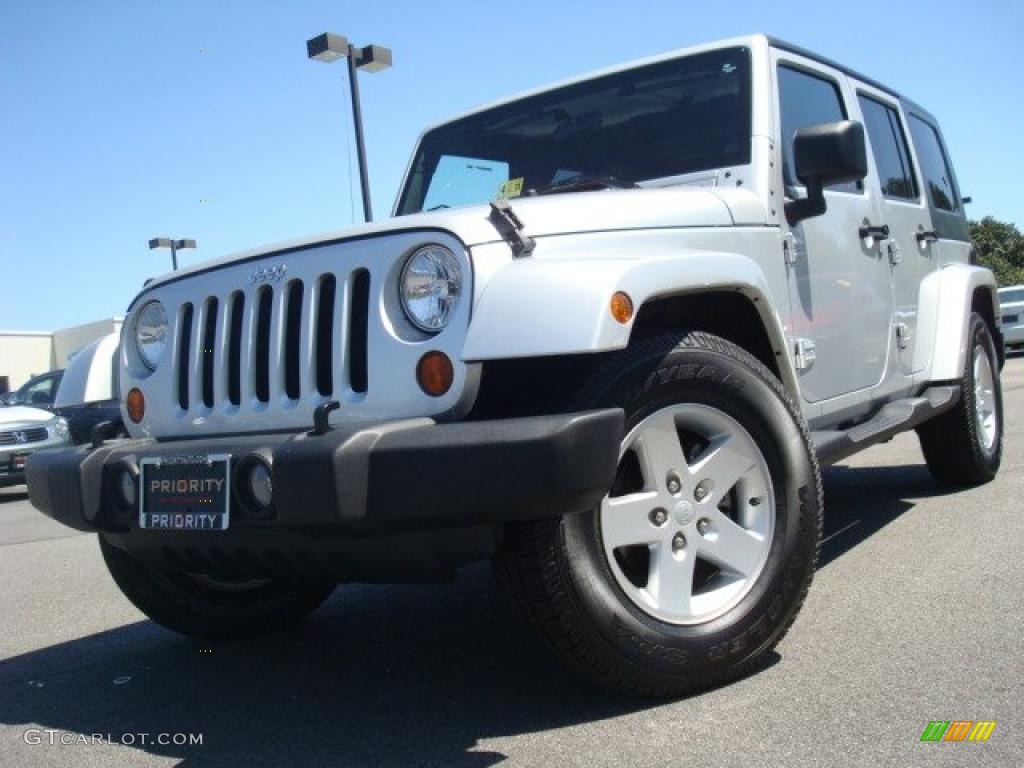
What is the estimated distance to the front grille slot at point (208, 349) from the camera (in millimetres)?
3203

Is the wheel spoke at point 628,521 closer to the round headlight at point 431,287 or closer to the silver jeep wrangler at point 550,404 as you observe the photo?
the silver jeep wrangler at point 550,404

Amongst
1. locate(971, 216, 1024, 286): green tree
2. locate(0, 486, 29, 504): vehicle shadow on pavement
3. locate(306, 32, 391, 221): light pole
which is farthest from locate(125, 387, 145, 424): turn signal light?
locate(971, 216, 1024, 286): green tree

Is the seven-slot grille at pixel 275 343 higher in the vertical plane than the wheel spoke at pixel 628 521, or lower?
higher

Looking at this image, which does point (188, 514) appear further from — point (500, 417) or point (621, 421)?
point (621, 421)

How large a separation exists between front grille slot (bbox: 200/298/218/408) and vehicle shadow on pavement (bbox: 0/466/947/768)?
983mm

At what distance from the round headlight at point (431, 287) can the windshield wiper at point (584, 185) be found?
936 millimetres

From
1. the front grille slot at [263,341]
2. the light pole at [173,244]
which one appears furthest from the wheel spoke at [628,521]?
the light pole at [173,244]

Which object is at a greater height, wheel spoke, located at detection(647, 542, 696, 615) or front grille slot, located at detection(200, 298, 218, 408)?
front grille slot, located at detection(200, 298, 218, 408)

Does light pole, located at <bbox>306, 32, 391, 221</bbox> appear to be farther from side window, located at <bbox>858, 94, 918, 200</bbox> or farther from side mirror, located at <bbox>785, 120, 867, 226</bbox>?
side mirror, located at <bbox>785, 120, 867, 226</bbox>

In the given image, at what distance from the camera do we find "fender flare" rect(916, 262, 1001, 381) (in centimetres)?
511

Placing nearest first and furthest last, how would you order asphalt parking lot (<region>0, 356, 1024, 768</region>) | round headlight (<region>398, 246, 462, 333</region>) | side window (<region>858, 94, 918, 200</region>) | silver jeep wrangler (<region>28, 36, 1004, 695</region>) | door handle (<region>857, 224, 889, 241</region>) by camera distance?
silver jeep wrangler (<region>28, 36, 1004, 695</region>)
asphalt parking lot (<region>0, 356, 1024, 768</region>)
round headlight (<region>398, 246, 462, 333</region>)
door handle (<region>857, 224, 889, 241</region>)
side window (<region>858, 94, 918, 200</region>)

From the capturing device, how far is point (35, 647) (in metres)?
4.27

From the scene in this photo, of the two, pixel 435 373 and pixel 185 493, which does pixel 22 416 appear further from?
pixel 435 373

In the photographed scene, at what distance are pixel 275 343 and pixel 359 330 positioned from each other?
286 millimetres
